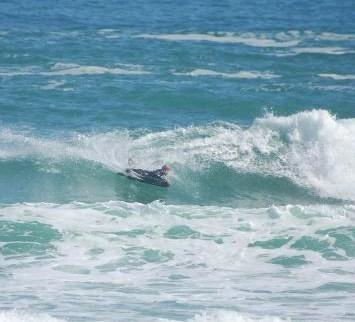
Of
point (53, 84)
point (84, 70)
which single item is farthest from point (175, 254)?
point (84, 70)

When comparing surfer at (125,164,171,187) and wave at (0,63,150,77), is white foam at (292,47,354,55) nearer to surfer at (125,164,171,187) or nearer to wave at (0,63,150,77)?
wave at (0,63,150,77)

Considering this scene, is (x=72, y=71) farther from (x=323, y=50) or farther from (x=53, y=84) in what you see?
(x=323, y=50)

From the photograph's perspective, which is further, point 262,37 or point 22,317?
point 262,37

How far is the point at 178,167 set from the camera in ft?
88.5

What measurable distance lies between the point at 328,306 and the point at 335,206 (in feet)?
23.7

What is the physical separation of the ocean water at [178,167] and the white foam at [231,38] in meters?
0.09

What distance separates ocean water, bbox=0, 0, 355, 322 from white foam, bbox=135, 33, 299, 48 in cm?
9

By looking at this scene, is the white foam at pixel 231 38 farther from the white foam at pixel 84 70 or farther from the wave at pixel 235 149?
the wave at pixel 235 149

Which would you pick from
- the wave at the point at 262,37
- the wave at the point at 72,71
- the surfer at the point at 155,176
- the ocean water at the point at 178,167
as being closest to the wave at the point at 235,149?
the ocean water at the point at 178,167

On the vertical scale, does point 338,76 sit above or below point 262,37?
below

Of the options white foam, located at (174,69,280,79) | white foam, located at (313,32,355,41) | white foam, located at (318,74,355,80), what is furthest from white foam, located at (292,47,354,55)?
white foam, located at (174,69,280,79)

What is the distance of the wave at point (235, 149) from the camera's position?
2688cm

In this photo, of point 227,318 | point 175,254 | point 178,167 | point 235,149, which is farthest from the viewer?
point 235,149

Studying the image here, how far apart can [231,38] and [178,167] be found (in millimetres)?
16616
